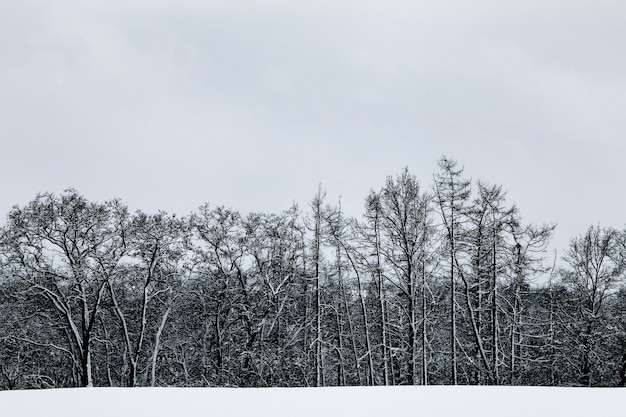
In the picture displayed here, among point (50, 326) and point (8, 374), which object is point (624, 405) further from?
point (8, 374)

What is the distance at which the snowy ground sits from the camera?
218 inches

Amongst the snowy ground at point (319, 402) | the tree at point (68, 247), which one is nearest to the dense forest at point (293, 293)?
the tree at point (68, 247)

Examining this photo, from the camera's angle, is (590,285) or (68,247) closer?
(68,247)

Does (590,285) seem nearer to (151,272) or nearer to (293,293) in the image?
(293,293)

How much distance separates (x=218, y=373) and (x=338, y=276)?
680cm

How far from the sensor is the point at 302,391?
7.32 meters

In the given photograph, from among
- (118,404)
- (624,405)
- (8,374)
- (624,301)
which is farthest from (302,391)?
(8,374)

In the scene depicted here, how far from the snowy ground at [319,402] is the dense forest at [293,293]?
11813 mm

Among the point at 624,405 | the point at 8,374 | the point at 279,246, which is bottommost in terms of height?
the point at 8,374

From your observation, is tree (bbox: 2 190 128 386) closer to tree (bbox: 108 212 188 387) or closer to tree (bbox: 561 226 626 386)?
tree (bbox: 108 212 188 387)

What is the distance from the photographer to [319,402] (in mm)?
6203

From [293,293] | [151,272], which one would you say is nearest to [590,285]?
[293,293]

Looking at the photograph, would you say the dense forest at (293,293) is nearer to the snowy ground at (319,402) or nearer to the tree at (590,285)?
the tree at (590,285)

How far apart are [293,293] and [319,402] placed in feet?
53.8
